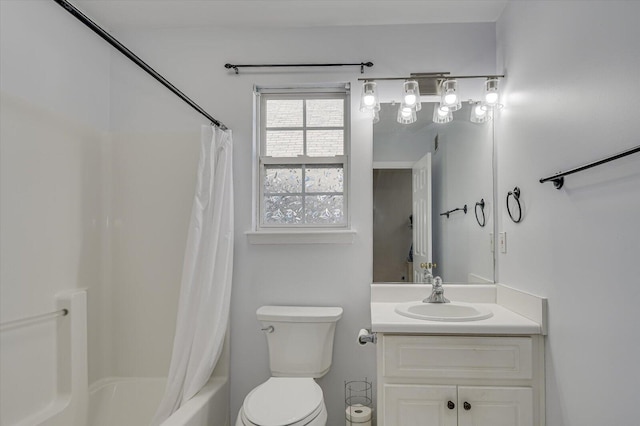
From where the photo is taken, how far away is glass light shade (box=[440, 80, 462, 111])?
2.12 m

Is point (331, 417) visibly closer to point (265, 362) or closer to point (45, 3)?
point (265, 362)

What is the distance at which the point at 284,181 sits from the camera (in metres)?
2.40

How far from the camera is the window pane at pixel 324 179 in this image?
2.39 m

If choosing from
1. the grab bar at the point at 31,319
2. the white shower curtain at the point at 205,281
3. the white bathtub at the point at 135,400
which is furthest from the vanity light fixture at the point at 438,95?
the grab bar at the point at 31,319

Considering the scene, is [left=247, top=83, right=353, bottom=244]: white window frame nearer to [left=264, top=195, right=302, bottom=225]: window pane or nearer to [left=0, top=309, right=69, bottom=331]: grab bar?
[left=264, top=195, right=302, bottom=225]: window pane

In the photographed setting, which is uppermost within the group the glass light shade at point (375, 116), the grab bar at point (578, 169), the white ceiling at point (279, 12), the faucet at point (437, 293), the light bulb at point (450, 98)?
the white ceiling at point (279, 12)

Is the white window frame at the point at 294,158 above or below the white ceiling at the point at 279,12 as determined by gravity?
below

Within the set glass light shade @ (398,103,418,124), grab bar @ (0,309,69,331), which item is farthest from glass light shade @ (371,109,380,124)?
grab bar @ (0,309,69,331)

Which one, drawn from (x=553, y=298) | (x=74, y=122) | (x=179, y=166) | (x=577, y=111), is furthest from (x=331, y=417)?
(x=74, y=122)

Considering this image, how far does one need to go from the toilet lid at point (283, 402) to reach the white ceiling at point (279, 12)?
6.37 feet

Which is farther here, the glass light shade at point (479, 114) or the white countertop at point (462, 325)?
the glass light shade at point (479, 114)

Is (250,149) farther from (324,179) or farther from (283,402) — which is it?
(283,402)

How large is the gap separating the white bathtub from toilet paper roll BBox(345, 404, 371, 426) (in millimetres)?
684

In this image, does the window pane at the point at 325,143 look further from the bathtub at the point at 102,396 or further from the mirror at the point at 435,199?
the bathtub at the point at 102,396
